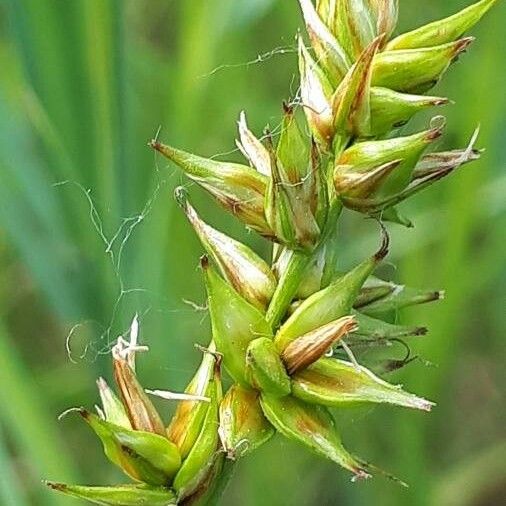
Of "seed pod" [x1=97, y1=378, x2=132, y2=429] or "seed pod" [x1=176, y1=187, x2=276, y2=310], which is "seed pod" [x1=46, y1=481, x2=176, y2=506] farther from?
"seed pod" [x1=176, y1=187, x2=276, y2=310]

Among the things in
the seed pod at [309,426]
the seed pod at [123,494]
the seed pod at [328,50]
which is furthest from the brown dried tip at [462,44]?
the seed pod at [123,494]

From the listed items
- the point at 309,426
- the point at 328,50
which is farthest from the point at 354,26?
the point at 309,426

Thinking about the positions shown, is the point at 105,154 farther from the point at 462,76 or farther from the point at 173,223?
the point at 462,76

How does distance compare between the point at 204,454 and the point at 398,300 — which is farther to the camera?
the point at 398,300

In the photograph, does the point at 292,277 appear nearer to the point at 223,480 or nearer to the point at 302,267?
the point at 302,267

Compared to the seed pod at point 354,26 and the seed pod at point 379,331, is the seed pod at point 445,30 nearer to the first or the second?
the seed pod at point 354,26

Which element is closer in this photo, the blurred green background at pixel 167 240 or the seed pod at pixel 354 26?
the seed pod at pixel 354 26
